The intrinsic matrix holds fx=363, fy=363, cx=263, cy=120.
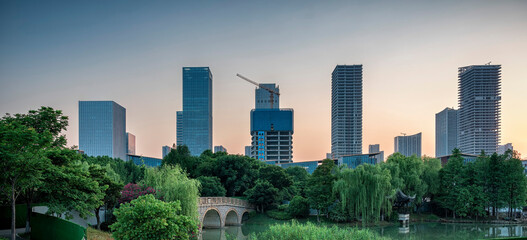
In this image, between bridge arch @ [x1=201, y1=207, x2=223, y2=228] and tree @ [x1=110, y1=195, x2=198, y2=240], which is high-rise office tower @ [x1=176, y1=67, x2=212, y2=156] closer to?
bridge arch @ [x1=201, y1=207, x2=223, y2=228]

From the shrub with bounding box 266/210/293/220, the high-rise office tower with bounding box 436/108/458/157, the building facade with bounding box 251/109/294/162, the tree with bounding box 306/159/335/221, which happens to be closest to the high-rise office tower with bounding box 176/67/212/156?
the building facade with bounding box 251/109/294/162

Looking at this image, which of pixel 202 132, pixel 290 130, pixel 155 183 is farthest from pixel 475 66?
pixel 155 183

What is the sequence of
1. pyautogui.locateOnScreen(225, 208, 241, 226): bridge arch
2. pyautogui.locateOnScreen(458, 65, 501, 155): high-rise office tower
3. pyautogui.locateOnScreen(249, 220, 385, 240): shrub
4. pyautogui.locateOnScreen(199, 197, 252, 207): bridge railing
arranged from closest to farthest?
pyautogui.locateOnScreen(249, 220, 385, 240): shrub → pyautogui.locateOnScreen(199, 197, 252, 207): bridge railing → pyautogui.locateOnScreen(225, 208, 241, 226): bridge arch → pyautogui.locateOnScreen(458, 65, 501, 155): high-rise office tower

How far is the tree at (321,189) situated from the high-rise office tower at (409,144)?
466ft

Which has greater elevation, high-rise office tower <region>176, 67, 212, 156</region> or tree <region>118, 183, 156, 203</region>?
high-rise office tower <region>176, 67, 212, 156</region>

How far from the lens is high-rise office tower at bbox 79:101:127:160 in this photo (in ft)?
364

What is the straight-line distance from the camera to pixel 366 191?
28.2m

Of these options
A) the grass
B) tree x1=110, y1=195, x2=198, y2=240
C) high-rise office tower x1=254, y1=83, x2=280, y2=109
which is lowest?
the grass

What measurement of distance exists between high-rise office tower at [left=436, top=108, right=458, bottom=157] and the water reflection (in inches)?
4588

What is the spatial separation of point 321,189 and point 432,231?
885 cm

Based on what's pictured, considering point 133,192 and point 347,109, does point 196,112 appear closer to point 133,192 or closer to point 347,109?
point 347,109

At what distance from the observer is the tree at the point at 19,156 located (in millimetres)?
12133

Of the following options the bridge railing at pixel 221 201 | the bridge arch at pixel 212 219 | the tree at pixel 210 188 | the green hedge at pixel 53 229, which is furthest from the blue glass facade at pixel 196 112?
the green hedge at pixel 53 229

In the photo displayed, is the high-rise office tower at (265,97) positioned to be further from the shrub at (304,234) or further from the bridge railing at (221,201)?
the shrub at (304,234)
